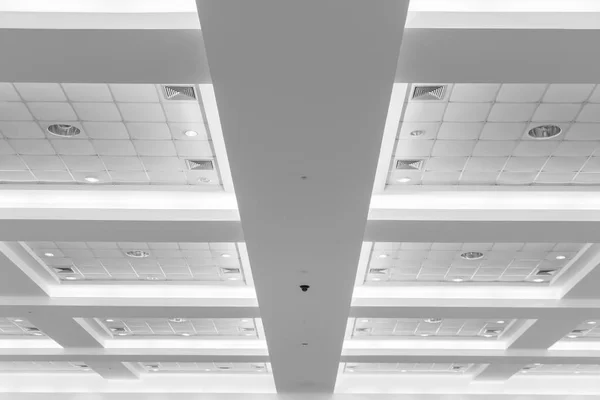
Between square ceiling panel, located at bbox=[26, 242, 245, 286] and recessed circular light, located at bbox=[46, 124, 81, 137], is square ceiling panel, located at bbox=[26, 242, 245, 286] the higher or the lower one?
the higher one

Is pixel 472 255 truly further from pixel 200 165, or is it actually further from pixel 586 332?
pixel 586 332

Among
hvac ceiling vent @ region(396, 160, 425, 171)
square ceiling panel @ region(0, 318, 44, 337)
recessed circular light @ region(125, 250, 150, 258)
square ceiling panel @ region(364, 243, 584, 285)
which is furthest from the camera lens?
square ceiling panel @ region(0, 318, 44, 337)

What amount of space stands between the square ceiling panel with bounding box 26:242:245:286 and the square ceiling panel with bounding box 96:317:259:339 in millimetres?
4334

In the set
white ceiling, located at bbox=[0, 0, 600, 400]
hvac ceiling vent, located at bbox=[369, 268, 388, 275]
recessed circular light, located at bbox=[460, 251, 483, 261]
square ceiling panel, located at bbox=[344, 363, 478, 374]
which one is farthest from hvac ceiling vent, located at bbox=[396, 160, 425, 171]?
square ceiling panel, located at bbox=[344, 363, 478, 374]

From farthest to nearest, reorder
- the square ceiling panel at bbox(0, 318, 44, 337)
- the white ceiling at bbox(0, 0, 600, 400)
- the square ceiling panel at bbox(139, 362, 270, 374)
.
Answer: the square ceiling panel at bbox(139, 362, 270, 374) < the square ceiling panel at bbox(0, 318, 44, 337) < the white ceiling at bbox(0, 0, 600, 400)

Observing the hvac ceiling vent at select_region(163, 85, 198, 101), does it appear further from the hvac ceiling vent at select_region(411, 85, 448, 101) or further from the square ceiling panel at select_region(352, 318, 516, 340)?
the square ceiling panel at select_region(352, 318, 516, 340)

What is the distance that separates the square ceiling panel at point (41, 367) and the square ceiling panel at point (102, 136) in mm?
19273

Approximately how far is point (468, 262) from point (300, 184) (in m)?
8.21

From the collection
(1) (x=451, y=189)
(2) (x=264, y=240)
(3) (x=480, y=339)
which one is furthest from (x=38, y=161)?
(3) (x=480, y=339)

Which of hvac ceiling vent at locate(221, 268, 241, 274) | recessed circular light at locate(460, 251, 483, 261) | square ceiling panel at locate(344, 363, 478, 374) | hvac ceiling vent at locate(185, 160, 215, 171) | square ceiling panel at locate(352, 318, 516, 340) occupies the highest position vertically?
square ceiling panel at locate(344, 363, 478, 374)

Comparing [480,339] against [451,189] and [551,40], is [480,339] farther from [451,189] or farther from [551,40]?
[551,40]

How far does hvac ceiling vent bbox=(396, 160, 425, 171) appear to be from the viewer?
12.9 meters

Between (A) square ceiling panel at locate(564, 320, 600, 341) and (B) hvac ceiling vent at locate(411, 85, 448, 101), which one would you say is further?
(A) square ceiling panel at locate(564, 320, 600, 341)

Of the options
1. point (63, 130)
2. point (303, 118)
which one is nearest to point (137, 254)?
point (63, 130)
